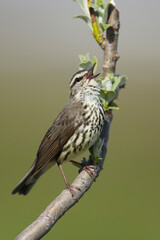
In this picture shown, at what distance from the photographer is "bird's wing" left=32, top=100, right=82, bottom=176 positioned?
148 inches

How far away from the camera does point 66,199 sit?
7.26ft

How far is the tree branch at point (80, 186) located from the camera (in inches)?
73.5

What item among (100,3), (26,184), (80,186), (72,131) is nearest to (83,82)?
(72,131)

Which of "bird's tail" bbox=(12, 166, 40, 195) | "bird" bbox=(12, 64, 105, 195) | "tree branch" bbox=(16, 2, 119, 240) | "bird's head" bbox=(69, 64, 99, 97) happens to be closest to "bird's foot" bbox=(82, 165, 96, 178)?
"tree branch" bbox=(16, 2, 119, 240)

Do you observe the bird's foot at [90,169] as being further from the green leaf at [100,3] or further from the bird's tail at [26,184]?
the green leaf at [100,3]

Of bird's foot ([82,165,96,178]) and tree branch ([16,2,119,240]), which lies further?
bird's foot ([82,165,96,178])

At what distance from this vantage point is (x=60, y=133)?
12.7 feet

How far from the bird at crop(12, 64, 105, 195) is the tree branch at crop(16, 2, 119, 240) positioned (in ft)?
1.29

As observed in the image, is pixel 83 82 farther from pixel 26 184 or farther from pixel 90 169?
pixel 90 169

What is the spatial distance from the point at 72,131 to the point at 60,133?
4.9 inches

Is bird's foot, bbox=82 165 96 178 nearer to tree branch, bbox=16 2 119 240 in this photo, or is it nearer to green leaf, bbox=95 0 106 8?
tree branch, bbox=16 2 119 240

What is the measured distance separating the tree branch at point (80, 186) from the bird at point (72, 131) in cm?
39

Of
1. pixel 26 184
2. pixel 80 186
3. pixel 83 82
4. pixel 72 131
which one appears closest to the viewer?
pixel 80 186

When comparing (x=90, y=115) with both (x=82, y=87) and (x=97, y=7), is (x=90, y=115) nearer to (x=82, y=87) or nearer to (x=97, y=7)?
(x=82, y=87)
